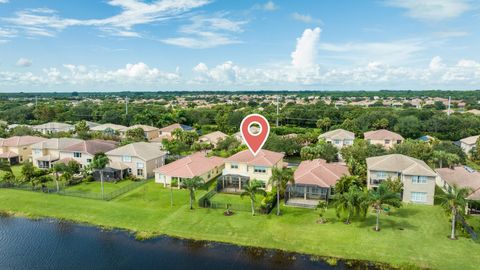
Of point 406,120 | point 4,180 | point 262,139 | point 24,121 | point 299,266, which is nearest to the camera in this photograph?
point 299,266

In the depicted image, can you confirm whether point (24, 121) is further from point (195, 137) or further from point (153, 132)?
point (195, 137)

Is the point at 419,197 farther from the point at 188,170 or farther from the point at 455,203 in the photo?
the point at 188,170

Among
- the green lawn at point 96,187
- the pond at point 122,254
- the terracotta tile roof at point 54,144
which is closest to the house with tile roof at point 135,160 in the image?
the green lawn at point 96,187

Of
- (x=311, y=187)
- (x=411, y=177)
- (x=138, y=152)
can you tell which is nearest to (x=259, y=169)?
(x=311, y=187)

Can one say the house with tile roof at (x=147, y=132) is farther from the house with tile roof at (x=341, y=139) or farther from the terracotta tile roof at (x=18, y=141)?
the house with tile roof at (x=341, y=139)

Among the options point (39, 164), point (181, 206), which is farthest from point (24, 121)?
point (181, 206)

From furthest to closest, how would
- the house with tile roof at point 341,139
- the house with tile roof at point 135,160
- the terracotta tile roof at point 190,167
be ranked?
the house with tile roof at point 341,139 → the house with tile roof at point 135,160 → the terracotta tile roof at point 190,167
